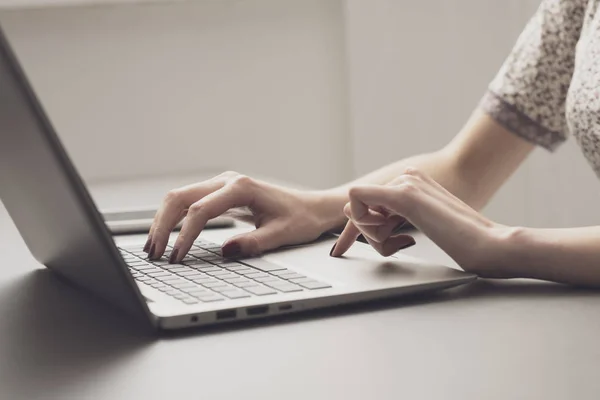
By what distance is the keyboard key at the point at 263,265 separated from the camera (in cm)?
73

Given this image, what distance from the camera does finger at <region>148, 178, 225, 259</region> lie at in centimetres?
82

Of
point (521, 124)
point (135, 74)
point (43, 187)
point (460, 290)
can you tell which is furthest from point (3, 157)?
→ point (135, 74)

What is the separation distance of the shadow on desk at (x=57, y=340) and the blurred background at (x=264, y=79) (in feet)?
4.99

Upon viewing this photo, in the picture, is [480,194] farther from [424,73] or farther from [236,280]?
[424,73]

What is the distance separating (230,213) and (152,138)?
1.46 metres

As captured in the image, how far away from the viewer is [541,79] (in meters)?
1.19

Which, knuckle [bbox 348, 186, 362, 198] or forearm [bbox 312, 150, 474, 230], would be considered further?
forearm [bbox 312, 150, 474, 230]

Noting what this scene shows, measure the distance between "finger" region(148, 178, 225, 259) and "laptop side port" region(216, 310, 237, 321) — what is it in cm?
23

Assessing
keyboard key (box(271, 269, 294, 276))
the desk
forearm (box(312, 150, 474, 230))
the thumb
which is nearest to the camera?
the desk

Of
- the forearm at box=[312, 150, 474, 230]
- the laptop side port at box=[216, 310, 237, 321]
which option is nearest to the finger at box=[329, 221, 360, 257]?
the laptop side port at box=[216, 310, 237, 321]

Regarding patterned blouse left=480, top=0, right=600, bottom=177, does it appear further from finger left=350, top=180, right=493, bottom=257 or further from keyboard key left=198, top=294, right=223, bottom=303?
keyboard key left=198, top=294, right=223, bottom=303

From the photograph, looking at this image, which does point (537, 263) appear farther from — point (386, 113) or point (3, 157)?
point (386, 113)

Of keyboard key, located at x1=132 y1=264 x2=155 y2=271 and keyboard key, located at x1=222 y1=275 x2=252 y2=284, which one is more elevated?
keyboard key, located at x1=222 y1=275 x2=252 y2=284

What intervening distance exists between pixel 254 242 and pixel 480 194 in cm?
46
